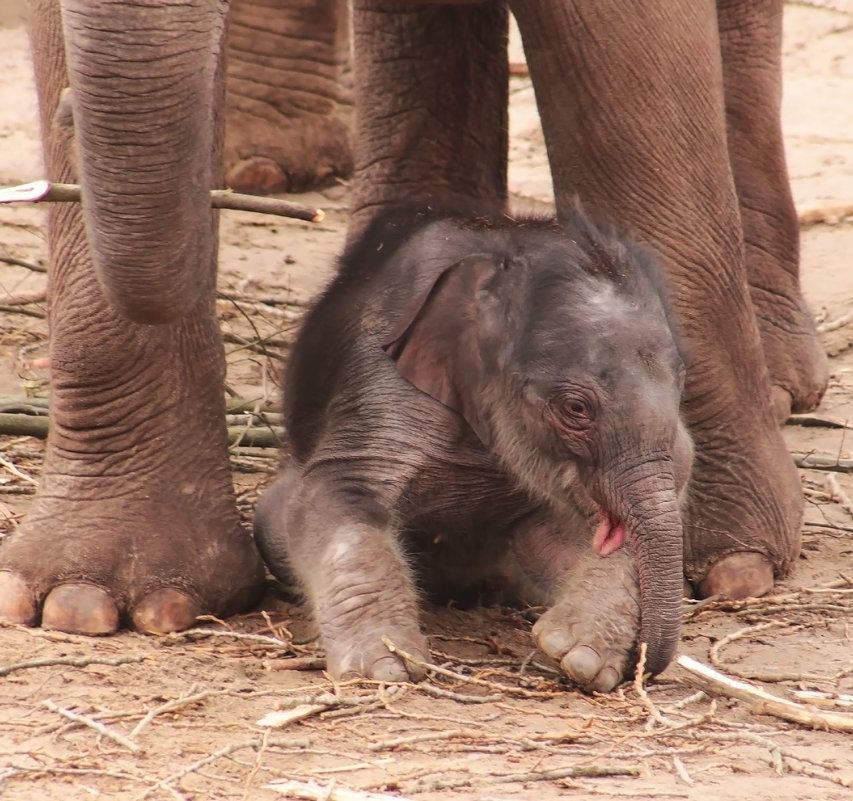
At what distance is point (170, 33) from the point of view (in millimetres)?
2672

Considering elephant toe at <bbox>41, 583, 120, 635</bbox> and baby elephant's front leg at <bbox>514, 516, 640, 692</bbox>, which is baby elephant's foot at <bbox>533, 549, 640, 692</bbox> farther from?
elephant toe at <bbox>41, 583, 120, 635</bbox>

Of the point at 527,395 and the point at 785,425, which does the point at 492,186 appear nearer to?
the point at 785,425

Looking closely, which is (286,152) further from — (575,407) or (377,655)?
(377,655)

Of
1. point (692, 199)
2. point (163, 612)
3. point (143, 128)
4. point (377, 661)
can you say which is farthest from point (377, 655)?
point (692, 199)

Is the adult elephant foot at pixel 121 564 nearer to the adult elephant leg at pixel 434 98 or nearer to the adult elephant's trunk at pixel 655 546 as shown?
the adult elephant's trunk at pixel 655 546

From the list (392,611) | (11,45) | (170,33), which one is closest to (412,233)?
(392,611)

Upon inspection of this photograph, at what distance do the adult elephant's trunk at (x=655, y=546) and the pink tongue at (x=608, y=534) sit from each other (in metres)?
0.08

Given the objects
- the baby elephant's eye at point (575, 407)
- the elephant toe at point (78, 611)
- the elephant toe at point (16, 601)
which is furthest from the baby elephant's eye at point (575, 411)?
the elephant toe at point (16, 601)

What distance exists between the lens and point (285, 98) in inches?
288

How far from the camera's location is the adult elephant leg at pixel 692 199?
372cm

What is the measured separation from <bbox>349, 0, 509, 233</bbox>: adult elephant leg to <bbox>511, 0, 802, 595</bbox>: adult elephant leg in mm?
1077

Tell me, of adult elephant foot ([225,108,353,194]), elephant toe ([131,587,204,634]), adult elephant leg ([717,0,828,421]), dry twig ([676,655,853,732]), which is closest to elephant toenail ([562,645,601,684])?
dry twig ([676,655,853,732])

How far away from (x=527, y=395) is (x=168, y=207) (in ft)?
2.84

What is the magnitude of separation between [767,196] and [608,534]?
2.27 meters
